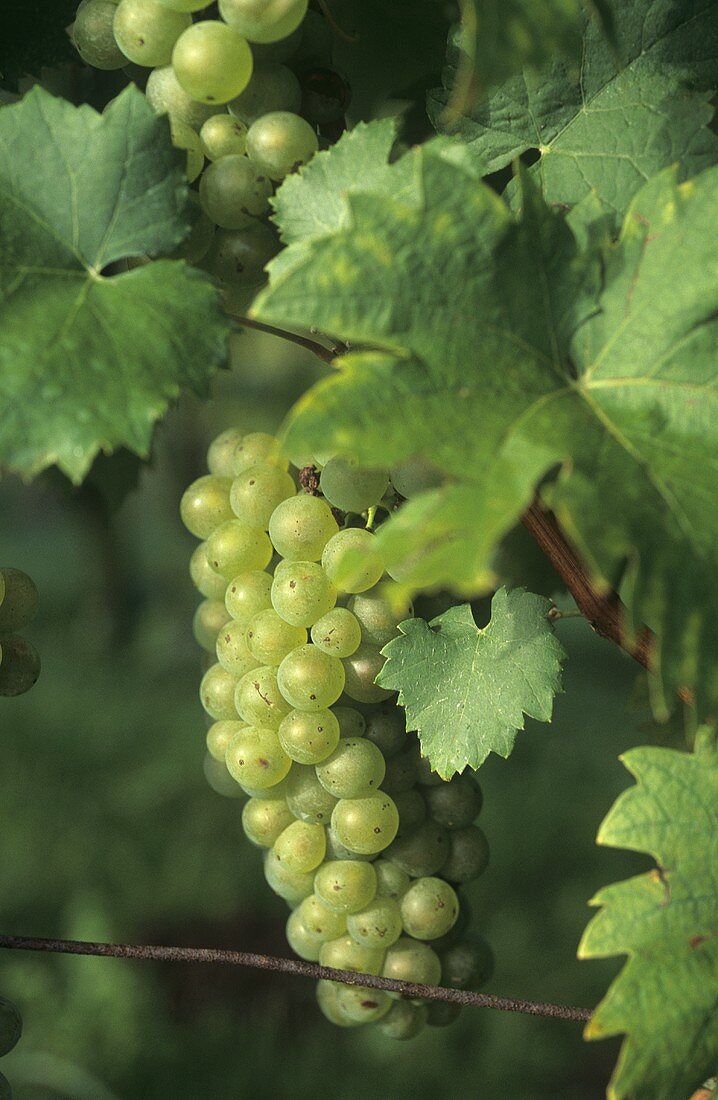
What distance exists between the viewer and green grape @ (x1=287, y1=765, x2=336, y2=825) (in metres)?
0.63

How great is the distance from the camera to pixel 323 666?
1.93 feet

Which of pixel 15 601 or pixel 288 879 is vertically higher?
pixel 15 601

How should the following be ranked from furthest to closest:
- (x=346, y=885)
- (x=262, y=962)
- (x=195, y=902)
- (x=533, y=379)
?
(x=195, y=902) < (x=346, y=885) < (x=262, y=962) < (x=533, y=379)

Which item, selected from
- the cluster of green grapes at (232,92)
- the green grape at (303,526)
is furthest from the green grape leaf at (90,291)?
the green grape at (303,526)

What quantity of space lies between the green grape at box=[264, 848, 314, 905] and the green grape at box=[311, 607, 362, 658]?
140 mm

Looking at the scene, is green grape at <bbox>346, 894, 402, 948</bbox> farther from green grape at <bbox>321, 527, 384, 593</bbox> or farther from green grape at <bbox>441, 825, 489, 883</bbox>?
green grape at <bbox>321, 527, 384, 593</bbox>

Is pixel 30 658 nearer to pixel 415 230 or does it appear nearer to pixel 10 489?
pixel 415 230

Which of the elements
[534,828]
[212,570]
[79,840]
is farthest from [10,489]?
[212,570]

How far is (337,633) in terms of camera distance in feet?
1.93

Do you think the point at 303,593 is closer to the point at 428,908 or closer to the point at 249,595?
the point at 249,595

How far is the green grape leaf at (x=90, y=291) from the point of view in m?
0.42

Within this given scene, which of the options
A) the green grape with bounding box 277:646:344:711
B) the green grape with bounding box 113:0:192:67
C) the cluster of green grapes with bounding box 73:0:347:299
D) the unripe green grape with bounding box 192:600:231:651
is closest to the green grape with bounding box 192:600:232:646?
the unripe green grape with bounding box 192:600:231:651

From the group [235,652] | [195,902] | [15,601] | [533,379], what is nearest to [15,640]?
[15,601]

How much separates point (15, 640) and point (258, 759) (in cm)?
15
